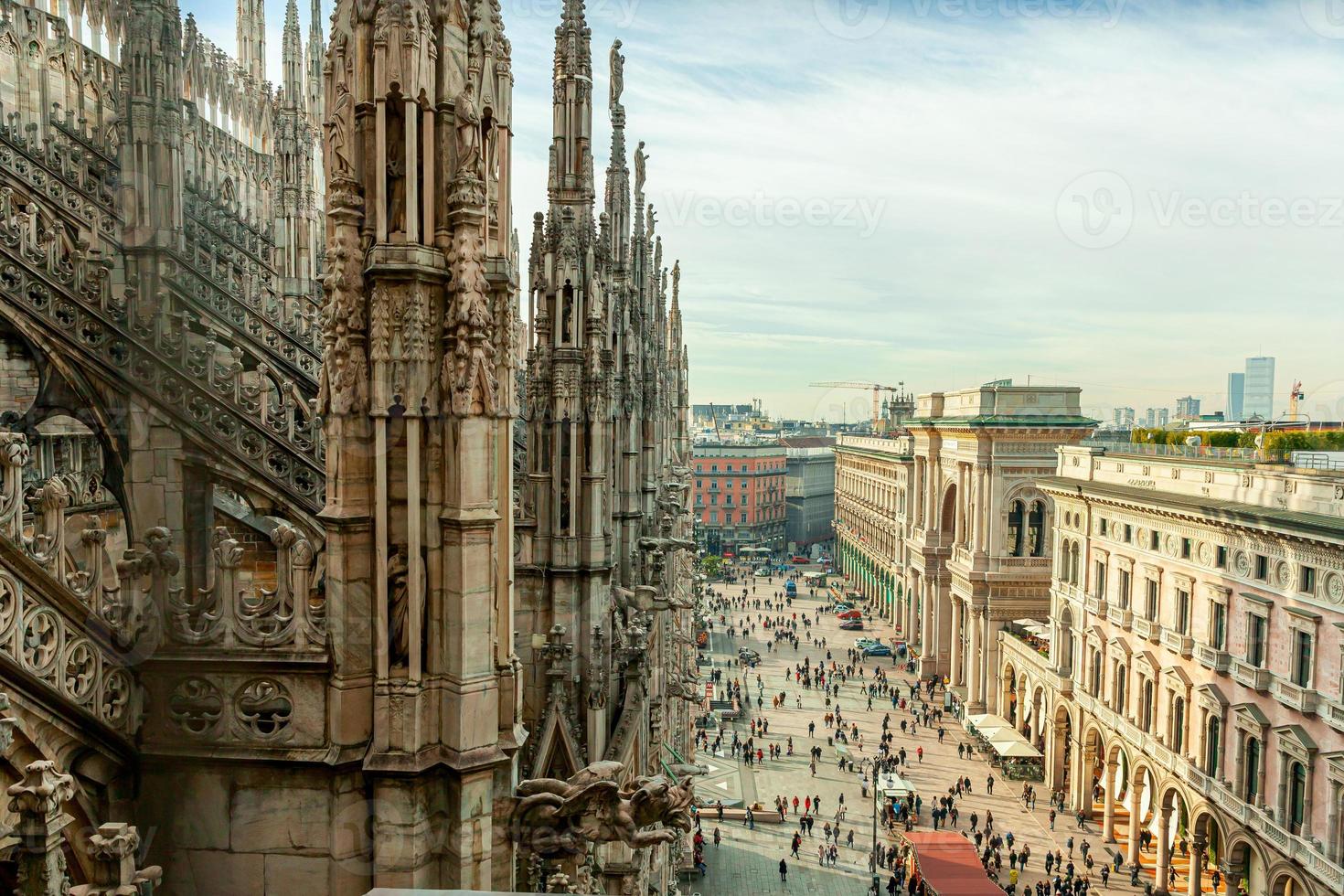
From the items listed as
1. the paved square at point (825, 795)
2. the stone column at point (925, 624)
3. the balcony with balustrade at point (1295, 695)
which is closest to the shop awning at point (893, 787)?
the paved square at point (825, 795)

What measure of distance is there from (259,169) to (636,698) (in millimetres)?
39329

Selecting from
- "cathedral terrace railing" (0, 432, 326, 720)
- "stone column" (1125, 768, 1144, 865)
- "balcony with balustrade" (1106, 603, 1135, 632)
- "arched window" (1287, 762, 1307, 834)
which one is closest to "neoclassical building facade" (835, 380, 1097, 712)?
"balcony with balustrade" (1106, 603, 1135, 632)

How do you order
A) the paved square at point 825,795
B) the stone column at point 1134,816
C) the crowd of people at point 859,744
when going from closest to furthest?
the paved square at point 825,795 < the crowd of people at point 859,744 < the stone column at point 1134,816

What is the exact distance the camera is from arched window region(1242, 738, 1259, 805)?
2741 centimetres

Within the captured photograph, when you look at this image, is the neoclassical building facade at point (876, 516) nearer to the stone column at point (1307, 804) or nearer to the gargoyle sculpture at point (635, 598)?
the stone column at point (1307, 804)

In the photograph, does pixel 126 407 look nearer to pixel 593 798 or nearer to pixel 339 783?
pixel 339 783

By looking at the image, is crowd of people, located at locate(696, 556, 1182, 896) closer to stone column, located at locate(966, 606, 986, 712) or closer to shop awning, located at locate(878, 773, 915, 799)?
shop awning, located at locate(878, 773, 915, 799)

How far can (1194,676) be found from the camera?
101 ft

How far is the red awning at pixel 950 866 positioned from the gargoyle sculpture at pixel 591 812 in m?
23.9

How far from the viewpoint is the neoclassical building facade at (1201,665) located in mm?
24781

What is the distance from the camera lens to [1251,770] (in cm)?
2770

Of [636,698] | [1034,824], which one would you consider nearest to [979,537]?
[1034,824]

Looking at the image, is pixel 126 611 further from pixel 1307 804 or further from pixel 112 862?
pixel 1307 804

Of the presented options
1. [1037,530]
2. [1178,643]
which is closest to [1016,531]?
[1037,530]
